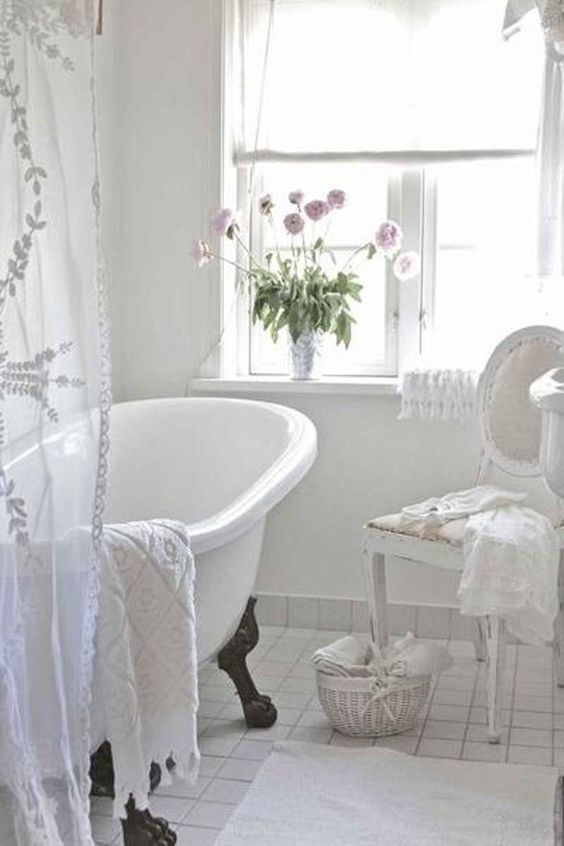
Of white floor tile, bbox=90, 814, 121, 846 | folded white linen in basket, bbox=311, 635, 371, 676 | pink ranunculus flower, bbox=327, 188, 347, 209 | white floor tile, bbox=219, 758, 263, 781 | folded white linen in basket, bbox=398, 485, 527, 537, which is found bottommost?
white floor tile, bbox=219, 758, 263, 781

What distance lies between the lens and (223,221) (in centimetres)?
371

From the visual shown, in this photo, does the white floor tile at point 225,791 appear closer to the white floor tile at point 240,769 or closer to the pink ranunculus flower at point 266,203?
the white floor tile at point 240,769

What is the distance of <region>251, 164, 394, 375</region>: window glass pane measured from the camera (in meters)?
3.94

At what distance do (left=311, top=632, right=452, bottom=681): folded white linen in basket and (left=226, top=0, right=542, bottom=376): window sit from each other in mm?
935

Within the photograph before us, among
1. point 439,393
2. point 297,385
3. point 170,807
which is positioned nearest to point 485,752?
point 170,807

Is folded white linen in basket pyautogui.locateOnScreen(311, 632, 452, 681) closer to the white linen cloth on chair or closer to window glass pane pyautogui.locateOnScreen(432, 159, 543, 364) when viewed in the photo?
the white linen cloth on chair

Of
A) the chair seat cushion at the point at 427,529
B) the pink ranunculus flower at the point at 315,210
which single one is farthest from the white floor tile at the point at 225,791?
the pink ranunculus flower at the point at 315,210

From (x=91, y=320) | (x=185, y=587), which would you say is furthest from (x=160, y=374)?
(x=91, y=320)

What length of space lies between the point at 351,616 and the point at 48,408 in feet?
7.92

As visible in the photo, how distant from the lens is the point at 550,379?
2.18 metres

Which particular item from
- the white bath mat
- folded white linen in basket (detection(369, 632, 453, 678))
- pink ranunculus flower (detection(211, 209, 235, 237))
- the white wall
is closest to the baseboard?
the white wall

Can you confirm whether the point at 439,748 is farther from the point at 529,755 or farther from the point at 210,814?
the point at 210,814

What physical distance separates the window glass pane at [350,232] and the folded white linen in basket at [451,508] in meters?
0.77

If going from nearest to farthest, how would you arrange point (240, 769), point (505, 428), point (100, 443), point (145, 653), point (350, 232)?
1. point (100, 443)
2. point (145, 653)
3. point (240, 769)
4. point (505, 428)
5. point (350, 232)
